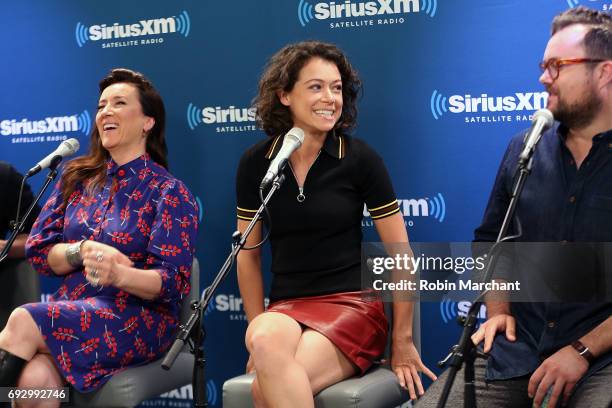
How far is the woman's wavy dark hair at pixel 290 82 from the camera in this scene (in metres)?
3.43

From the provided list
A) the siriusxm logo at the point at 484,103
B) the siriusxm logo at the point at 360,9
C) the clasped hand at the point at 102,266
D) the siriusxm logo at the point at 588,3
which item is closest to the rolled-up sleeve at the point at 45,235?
the clasped hand at the point at 102,266

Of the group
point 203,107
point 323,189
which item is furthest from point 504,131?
point 203,107

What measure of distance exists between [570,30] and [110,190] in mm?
2002

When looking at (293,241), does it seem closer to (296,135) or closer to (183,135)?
(296,135)

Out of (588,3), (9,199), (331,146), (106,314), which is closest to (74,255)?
(106,314)

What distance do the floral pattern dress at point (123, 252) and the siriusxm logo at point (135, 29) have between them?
3.21 feet

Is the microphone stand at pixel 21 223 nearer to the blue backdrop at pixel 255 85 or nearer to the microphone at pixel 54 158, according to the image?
the microphone at pixel 54 158

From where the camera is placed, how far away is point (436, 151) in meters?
3.85

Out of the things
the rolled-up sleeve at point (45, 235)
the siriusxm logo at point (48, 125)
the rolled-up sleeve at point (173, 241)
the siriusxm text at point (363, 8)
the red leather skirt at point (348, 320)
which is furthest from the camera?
the siriusxm logo at point (48, 125)

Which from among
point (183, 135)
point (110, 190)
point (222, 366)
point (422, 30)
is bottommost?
point (222, 366)

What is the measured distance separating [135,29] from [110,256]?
1690mm

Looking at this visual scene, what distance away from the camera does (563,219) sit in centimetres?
264

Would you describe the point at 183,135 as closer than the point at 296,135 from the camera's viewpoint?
No

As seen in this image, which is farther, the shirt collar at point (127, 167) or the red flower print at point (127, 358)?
the shirt collar at point (127, 167)
